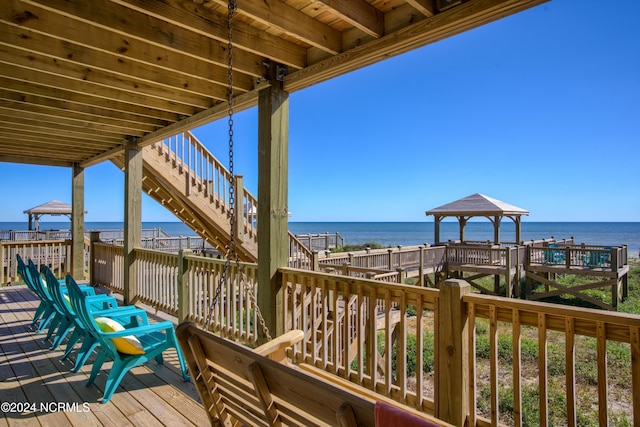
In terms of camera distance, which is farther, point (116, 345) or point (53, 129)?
point (53, 129)

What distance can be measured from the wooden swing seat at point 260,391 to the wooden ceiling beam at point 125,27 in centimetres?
221

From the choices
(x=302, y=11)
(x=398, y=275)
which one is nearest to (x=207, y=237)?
(x=398, y=275)

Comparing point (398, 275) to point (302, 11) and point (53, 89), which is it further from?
point (53, 89)

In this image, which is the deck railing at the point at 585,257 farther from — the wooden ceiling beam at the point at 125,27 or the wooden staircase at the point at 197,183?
the wooden ceiling beam at the point at 125,27

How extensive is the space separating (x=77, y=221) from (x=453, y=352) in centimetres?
835

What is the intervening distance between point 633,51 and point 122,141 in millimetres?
48648

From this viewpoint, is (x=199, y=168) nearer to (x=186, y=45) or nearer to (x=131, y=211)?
(x=131, y=211)

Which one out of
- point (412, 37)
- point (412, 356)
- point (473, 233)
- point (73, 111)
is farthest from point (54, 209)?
point (473, 233)

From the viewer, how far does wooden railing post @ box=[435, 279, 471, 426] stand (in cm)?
200

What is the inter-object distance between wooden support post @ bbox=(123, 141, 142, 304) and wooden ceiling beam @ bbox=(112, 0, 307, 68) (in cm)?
374

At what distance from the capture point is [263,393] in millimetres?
1029

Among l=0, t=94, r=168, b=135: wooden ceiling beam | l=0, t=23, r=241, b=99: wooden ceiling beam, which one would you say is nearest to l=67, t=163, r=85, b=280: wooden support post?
l=0, t=94, r=168, b=135: wooden ceiling beam

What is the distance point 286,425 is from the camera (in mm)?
1111

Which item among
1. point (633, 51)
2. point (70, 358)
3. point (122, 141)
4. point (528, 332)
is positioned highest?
point (633, 51)
